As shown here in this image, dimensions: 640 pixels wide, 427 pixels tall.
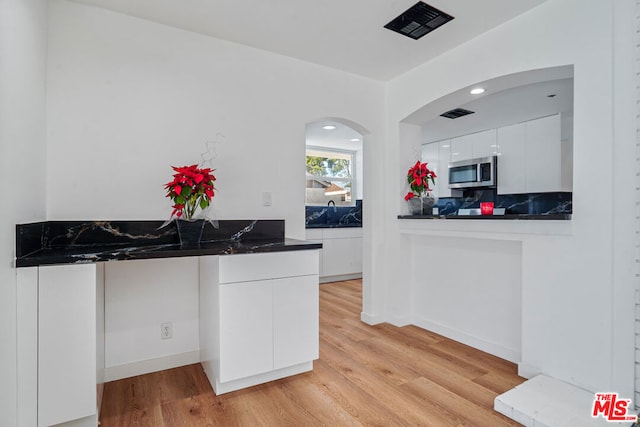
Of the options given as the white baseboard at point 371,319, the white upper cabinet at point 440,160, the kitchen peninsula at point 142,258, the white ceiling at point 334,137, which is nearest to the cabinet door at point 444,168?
the white upper cabinet at point 440,160

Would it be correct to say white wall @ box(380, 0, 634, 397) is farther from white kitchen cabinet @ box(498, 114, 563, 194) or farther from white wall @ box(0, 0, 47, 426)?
white wall @ box(0, 0, 47, 426)

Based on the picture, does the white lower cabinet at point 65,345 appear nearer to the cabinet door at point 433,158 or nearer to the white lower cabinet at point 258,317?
the white lower cabinet at point 258,317

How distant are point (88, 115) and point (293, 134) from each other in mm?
1424

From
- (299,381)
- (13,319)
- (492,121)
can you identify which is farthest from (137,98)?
(492,121)

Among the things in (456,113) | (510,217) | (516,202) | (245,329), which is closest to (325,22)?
(510,217)

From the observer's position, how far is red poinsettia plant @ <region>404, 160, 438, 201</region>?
121 inches

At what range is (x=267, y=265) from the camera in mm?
2016

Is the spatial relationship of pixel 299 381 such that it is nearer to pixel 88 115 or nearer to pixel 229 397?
pixel 229 397

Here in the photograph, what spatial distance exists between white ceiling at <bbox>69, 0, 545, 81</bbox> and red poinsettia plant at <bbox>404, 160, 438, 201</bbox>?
0.95 meters

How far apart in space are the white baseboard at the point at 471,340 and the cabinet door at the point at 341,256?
77.7 inches

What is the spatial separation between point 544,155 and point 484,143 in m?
0.83

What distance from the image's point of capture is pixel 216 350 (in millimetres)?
→ 1936

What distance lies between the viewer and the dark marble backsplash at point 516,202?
4.12 m

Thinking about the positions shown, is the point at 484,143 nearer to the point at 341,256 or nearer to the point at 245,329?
the point at 341,256
